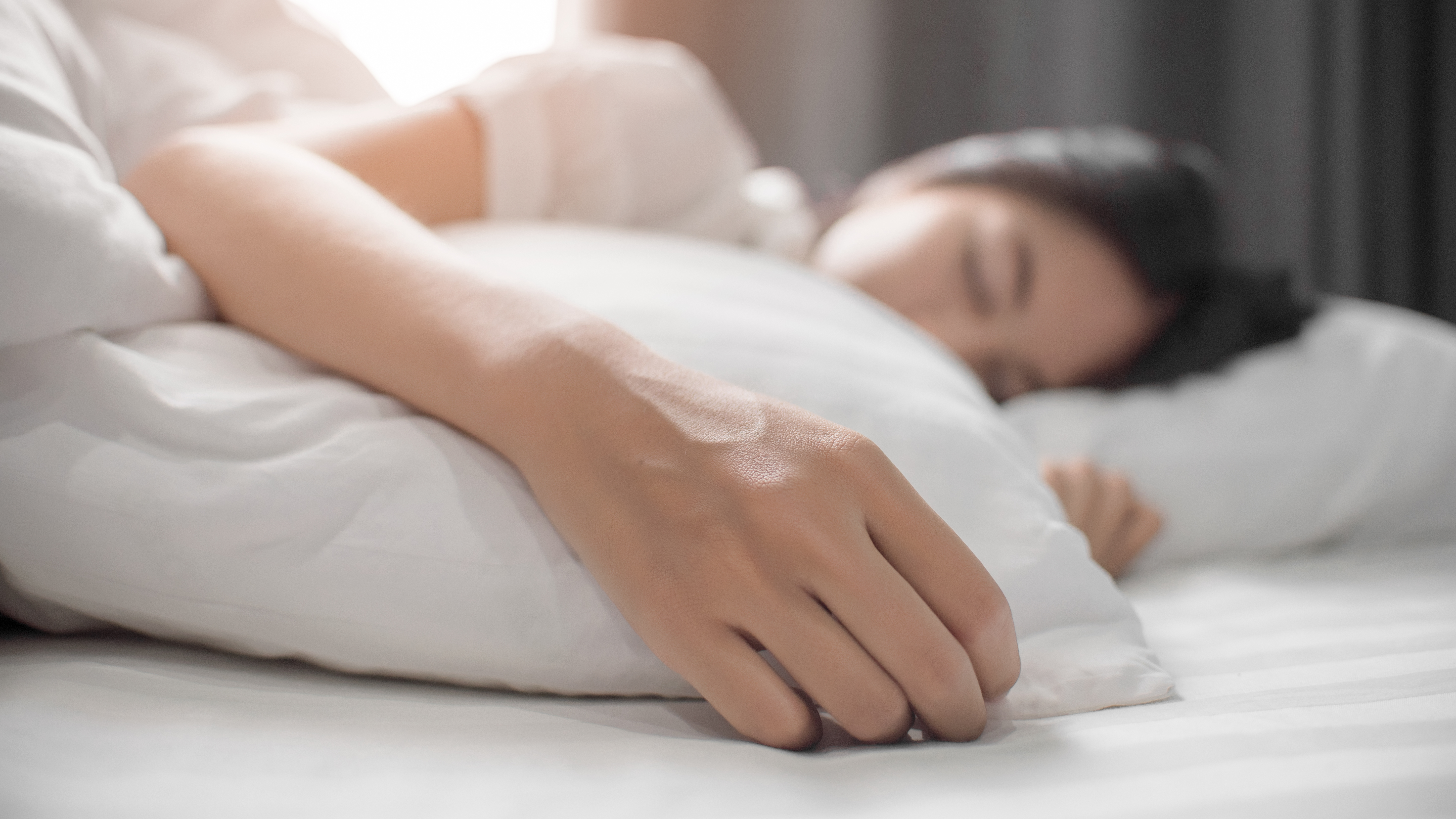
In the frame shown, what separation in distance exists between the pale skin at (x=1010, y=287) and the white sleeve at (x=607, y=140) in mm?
216

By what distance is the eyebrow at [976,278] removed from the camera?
96 cm

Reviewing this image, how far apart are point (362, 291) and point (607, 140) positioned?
1.32 ft

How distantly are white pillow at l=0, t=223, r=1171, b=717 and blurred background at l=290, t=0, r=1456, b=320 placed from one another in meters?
1.21

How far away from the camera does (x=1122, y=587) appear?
715 mm

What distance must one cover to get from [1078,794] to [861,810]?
3.1 inches

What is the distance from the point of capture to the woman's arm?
0.34 meters

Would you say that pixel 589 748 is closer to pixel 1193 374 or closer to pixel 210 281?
pixel 210 281

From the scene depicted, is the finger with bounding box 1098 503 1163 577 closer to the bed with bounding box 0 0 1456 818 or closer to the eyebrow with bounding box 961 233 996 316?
the bed with bounding box 0 0 1456 818

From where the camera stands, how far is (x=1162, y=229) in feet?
3.38

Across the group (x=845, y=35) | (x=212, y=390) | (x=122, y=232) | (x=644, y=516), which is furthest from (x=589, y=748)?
(x=845, y=35)

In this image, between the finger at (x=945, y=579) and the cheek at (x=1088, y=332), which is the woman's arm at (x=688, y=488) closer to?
the finger at (x=945, y=579)

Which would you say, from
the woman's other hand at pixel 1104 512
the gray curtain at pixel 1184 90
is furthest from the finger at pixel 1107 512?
the gray curtain at pixel 1184 90

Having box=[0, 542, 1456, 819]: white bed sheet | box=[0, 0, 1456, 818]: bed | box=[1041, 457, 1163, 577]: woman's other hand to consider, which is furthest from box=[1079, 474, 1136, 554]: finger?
box=[0, 542, 1456, 819]: white bed sheet

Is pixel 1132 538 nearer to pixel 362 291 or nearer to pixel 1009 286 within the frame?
pixel 1009 286
